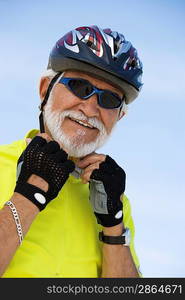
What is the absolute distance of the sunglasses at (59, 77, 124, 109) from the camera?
4.55 m

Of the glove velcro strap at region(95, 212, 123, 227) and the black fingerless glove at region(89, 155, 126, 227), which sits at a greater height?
the black fingerless glove at region(89, 155, 126, 227)

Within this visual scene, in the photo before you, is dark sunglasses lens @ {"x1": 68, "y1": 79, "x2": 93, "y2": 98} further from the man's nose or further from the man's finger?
the man's finger

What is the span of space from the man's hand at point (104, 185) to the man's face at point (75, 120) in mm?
219

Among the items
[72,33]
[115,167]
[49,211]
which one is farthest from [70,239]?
[72,33]

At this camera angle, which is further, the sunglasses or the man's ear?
the man's ear

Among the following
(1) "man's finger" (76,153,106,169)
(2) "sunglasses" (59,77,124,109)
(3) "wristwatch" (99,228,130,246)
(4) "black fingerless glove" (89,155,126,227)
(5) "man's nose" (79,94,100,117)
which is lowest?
(3) "wristwatch" (99,228,130,246)

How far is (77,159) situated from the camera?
4.76 m

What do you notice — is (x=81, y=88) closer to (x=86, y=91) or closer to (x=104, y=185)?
(x=86, y=91)

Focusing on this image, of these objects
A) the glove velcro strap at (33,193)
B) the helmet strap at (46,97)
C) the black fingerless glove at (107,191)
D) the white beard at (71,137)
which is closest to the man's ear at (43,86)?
the helmet strap at (46,97)

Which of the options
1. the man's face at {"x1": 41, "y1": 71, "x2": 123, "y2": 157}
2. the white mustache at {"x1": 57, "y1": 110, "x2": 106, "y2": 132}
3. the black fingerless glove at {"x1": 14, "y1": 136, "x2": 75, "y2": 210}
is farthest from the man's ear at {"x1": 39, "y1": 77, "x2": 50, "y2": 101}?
the black fingerless glove at {"x1": 14, "y1": 136, "x2": 75, "y2": 210}

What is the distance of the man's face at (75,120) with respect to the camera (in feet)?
14.8

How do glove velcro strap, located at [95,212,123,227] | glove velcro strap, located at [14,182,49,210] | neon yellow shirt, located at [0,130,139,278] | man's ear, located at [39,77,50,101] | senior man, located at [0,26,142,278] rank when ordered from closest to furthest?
1. glove velcro strap, located at [14,182,49,210]
2. senior man, located at [0,26,142,278]
3. neon yellow shirt, located at [0,130,139,278]
4. glove velcro strap, located at [95,212,123,227]
5. man's ear, located at [39,77,50,101]

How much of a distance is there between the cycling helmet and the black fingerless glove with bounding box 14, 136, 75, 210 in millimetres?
1153

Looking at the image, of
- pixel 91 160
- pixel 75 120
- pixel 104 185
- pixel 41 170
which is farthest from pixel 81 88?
pixel 41 170
